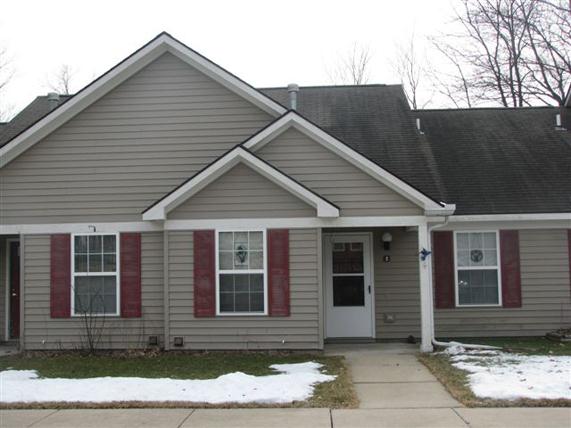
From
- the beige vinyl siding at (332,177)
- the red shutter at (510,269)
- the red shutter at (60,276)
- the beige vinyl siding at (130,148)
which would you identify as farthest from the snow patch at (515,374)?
the red shutter at (60,276)

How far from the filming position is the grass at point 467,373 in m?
7.16

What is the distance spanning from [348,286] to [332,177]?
8.48 feet

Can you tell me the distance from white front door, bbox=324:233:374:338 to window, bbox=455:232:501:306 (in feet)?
5.99

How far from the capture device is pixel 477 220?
1232 centimetres

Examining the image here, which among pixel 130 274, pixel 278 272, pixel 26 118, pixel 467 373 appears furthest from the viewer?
pixel 26 118

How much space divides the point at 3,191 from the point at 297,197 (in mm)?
5647

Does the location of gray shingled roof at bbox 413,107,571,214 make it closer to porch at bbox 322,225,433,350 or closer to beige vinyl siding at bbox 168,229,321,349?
porch at bbox 322,225,433,350

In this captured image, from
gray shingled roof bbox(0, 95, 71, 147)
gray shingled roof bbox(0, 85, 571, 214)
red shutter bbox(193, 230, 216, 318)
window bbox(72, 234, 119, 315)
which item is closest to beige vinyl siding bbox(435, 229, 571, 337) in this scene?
gray shingled roof bbox(0, 85, 571, 214)

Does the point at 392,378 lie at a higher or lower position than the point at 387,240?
lower

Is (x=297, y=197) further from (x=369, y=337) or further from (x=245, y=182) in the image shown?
(x=369, y=337)

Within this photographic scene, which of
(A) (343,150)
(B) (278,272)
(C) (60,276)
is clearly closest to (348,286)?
(B) (278,272)

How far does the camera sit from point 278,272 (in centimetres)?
1083

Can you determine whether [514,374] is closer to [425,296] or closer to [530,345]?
[425,296]

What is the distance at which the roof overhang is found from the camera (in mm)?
10641
